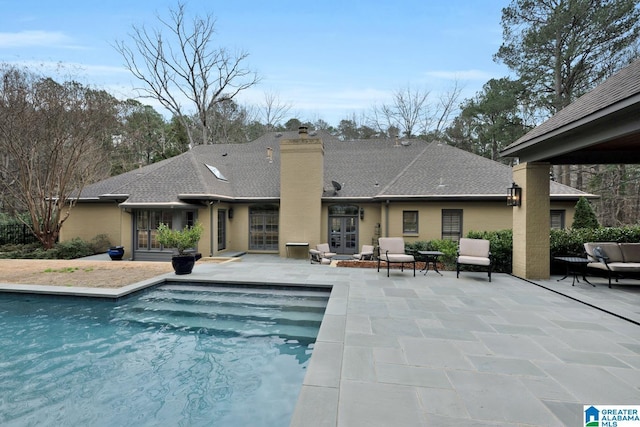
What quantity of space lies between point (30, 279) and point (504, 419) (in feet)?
35.9

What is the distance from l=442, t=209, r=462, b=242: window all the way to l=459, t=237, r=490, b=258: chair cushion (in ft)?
14.0

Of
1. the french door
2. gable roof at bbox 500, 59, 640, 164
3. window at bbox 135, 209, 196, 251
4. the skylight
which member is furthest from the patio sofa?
the skylight

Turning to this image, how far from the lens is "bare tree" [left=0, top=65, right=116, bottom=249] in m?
13.4

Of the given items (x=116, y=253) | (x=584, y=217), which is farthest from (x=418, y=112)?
(x=116, y=253)

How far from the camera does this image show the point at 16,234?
15.5 metres

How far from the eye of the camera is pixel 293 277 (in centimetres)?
825

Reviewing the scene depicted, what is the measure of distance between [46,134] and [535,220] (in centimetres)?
1929

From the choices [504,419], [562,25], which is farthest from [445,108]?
[504,419]

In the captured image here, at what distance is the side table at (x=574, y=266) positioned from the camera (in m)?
7.27

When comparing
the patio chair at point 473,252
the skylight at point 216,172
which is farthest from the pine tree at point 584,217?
the skylight at point 216,172

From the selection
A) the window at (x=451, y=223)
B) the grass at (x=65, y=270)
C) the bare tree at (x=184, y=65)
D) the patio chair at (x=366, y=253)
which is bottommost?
the grass at (x=65, y=270)

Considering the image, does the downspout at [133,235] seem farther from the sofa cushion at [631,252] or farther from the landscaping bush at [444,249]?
the sofa cushion at [631,252]

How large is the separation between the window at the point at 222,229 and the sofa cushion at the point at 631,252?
Result: 13.3 meters

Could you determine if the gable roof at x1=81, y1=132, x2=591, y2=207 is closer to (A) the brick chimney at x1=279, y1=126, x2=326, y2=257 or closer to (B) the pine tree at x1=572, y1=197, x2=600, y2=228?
(A) the brick chimney at x1=279, y1=126, x2=326, y2=257
